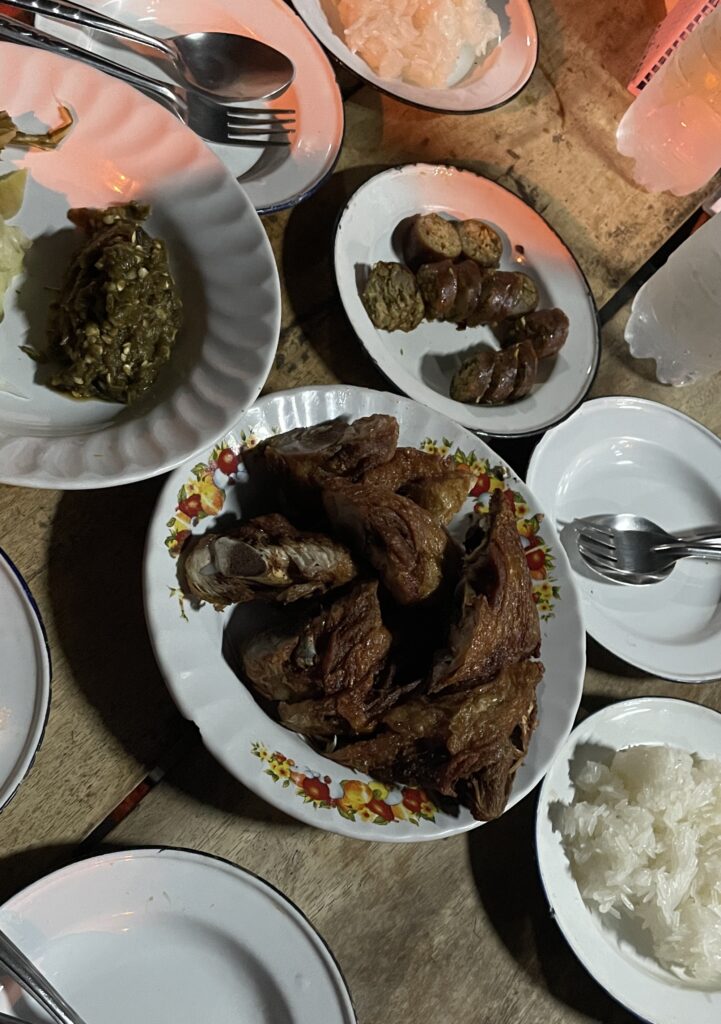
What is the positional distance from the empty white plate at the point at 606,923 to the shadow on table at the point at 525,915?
0.12 feet

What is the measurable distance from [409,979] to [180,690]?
2.42ft

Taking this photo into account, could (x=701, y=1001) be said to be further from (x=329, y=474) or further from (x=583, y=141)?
(x=583, y=141)

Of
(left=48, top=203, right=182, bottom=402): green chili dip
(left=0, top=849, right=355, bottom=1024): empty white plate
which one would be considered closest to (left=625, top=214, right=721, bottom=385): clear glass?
(left=48, top=203, right=182, bottom=402): green chili dip

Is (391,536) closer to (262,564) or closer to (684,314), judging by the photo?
(262,564)

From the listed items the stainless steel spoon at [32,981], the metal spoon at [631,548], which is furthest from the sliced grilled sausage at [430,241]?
the stainless steel spoon at [32,981]

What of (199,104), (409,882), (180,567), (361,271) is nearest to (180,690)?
(180,567)

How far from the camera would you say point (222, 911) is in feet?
4.25

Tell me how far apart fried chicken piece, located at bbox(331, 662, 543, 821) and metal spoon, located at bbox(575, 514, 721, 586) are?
0.65 meters

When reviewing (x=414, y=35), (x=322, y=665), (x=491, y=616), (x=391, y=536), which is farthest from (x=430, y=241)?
(x=322, y=665)

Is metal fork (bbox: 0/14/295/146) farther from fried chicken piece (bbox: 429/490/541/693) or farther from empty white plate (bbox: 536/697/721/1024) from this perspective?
empty white plate (bbox: 536/697/721/1024)

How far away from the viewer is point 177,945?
129 cm

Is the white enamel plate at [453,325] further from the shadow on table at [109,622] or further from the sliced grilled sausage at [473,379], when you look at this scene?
the shadow on table at [109,622]

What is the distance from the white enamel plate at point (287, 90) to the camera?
68.4 inches

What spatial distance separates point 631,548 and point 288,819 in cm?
105
